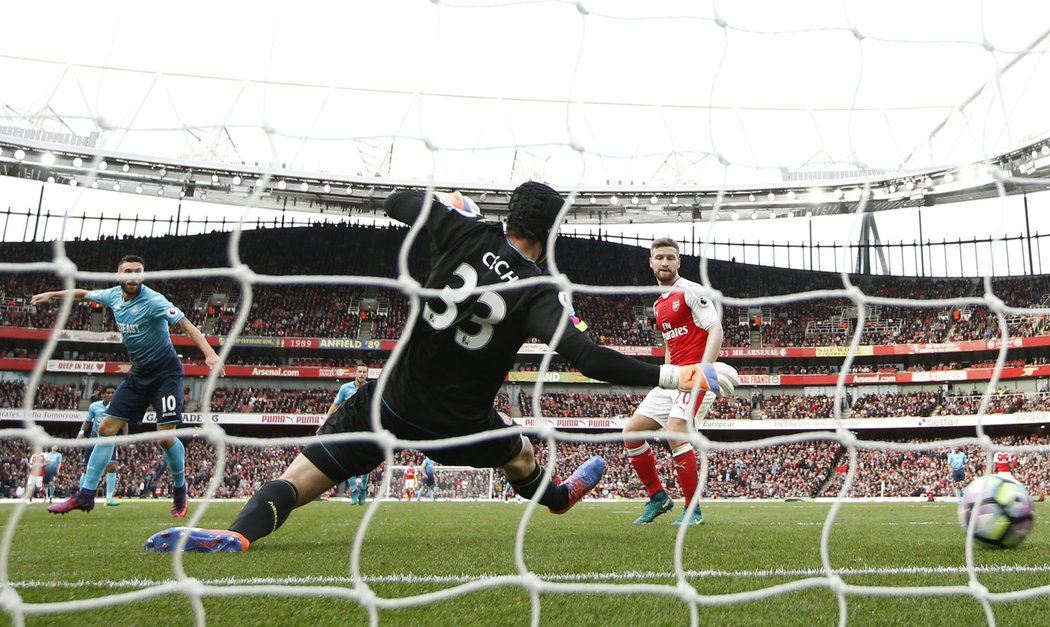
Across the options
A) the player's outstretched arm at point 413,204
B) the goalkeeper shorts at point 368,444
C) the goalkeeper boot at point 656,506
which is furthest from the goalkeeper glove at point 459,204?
the goalkeeper boot at point 656,506

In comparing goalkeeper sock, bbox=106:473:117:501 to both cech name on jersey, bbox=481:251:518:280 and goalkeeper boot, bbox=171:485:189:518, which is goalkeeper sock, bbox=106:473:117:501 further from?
cech name on jersey, bbox=481:251:518:280

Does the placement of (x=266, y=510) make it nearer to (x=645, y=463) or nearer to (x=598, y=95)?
(x=645, y=463)

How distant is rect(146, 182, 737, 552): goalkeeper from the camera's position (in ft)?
10.6

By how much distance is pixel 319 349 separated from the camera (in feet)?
99.1

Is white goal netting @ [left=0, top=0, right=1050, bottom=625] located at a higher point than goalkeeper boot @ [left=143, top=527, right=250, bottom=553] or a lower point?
higher

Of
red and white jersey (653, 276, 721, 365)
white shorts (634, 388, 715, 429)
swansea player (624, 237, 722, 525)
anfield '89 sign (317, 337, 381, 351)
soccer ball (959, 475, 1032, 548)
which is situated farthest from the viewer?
anfield '89 sign (317, 337, 381, 351)

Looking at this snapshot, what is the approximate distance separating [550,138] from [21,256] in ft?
88.2

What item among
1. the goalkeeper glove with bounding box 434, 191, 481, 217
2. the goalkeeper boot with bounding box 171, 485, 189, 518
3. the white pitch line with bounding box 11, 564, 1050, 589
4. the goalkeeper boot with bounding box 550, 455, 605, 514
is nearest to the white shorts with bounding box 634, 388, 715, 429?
the goalkeeper boot with bounding box 550, 455, 605, 514

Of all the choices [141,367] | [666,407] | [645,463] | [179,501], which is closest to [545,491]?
[666,407]

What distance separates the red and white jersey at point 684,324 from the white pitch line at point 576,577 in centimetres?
258

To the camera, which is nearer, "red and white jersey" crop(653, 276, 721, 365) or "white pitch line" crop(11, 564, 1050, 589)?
"white pitch line" crop(11, 564, 1050, 589)

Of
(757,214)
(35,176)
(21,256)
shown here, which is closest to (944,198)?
(757,214)

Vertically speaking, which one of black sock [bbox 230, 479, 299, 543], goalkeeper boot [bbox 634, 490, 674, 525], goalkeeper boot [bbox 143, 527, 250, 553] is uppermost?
black sock [bbox 230, 479, 299, 543]

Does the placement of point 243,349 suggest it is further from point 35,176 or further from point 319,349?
point 35,176
